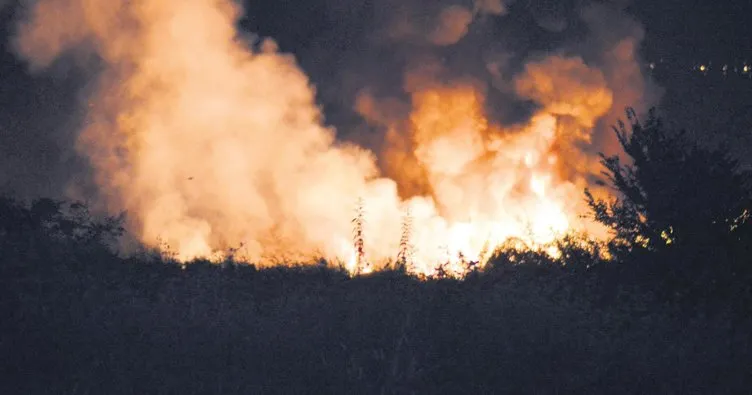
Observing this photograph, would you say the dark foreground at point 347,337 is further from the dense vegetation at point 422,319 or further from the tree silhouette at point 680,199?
the tree silhouette at point 680,199

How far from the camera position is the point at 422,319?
300 inches

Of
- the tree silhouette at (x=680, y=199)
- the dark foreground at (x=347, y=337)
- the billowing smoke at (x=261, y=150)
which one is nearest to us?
the dark foreground at (x=347, y=337)

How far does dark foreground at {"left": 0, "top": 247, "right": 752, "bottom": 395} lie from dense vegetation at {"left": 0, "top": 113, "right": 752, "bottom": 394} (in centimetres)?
2

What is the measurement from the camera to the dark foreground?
20.3 feet

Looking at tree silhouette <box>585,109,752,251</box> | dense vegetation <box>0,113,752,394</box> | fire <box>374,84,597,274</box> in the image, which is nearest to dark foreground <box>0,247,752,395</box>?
dense vegetation <box>0,113,752,394</box>

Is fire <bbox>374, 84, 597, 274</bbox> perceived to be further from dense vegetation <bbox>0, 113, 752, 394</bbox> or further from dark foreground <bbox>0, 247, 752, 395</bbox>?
dark foreground <bbox>0, 247, 752, 395</bbox>

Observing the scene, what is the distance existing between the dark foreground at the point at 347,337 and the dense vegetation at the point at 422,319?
0.9 inches

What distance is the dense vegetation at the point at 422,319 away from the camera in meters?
6.26

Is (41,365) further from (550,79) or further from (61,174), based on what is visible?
(550,79)

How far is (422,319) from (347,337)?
109 centimetres

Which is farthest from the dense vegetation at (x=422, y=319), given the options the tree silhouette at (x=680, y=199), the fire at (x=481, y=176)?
the fire at (x=481, y=176)

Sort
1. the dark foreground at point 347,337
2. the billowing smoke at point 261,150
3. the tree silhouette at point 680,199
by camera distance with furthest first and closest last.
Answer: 1. the billowing smoke at point 261,150
2. the tree silhouette at point 680,199
3. the dark foreground at point 347,337

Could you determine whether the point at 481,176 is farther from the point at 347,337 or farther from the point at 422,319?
the point at 347,337

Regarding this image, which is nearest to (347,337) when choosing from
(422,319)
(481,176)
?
(422,319)
